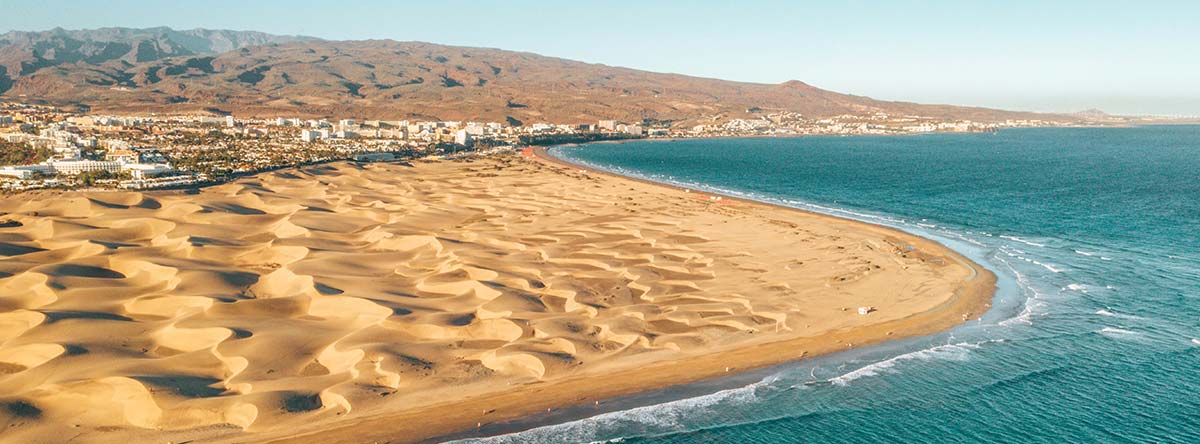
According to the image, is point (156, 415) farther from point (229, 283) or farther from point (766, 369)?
point (766, 369)

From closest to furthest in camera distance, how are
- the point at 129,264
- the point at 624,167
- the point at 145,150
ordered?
1. the point at 129,264
2. the point at 145,150
3. the point at 624,167

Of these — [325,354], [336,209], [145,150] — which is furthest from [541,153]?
[325,354]

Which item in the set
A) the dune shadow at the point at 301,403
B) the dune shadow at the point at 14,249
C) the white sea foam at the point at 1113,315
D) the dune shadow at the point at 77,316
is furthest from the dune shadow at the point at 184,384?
the white sea foam at the point at 1113,315

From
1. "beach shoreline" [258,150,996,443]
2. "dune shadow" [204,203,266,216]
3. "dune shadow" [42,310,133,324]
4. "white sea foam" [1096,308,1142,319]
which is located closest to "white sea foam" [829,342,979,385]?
"beach shoreline" [258,150,996,443]

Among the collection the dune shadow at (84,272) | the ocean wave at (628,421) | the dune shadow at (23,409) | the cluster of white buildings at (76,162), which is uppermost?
the cluster of white buildings at (76,162)

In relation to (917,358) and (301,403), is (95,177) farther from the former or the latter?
(917,358)

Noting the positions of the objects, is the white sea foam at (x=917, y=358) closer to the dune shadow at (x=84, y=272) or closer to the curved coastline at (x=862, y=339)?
the curved coastline at (x=862, y=339)

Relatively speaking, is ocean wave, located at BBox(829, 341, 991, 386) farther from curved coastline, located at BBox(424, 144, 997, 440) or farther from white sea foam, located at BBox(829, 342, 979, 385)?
curved coastline, located at BBox(424, 144, 997, 440)

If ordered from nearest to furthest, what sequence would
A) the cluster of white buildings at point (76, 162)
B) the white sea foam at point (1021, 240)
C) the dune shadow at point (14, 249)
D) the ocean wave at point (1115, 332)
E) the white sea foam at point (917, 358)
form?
the white sea foam at point (917, 358)
the ocean wave at point (1115, 332)
the dune shadow at point (14, 249)
the white sea foam at point (1021, 240)
the cluster of white buildings at point (76, 162)
